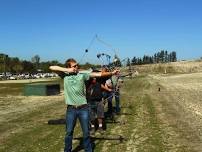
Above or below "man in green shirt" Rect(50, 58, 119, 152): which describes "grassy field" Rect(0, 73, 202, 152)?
below

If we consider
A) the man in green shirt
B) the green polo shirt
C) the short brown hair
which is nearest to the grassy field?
the man in green shirt

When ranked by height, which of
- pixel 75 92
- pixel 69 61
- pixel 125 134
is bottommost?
pixel 125 134

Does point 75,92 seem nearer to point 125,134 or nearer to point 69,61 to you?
point 69,61

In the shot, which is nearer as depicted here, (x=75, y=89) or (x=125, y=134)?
Result: (x=75, y=89)

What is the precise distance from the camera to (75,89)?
10289 mm

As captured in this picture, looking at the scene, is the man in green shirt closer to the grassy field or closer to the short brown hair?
the short brown hair

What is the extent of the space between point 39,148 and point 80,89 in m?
2.99

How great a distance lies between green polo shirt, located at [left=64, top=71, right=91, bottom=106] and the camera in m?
10.3

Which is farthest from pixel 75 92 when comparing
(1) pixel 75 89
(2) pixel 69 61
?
(2) pixel 69 61

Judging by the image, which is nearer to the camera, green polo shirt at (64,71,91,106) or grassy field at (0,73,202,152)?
green polo shirt at (64,71,91,106)

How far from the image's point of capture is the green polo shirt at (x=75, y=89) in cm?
1030

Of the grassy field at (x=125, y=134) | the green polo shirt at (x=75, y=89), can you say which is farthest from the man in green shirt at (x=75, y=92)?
the grassy field at (x=125, y=134)

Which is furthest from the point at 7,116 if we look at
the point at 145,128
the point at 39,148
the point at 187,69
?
the point at 187,69

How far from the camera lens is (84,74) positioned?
10.4m
